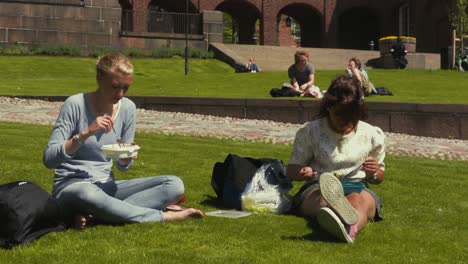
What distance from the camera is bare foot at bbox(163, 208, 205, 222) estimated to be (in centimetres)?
566

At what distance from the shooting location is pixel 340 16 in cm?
5650

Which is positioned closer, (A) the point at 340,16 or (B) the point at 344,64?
(B) the point at 344,64

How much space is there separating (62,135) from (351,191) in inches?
85.7

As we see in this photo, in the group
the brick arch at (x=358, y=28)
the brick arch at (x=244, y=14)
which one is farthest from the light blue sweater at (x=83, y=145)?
the brick arch at (x=358, y=28)

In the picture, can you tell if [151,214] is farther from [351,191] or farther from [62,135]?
[351,191]

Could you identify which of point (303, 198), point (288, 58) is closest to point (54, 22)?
point (288, 58)

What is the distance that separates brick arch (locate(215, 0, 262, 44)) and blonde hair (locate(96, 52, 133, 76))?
4767 centimetres

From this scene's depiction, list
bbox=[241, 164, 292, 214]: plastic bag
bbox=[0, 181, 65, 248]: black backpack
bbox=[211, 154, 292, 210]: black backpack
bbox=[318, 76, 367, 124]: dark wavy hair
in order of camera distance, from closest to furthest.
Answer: bbox=[0, 181, 65, 248]: black backpack
bbox=[318, 76, 367, 124]: dark wavy hair
bbox=[241, 164, 292, 214]: plastic bag
bbox=[211, 154, 292, 210]: black backpack

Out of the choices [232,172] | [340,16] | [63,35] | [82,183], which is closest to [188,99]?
[232,172]

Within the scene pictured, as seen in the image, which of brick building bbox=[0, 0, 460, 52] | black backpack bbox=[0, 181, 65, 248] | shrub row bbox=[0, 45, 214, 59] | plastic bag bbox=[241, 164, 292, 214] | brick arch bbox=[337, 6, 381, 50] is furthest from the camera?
brick arch bbox=[337, 6, 381, 50]

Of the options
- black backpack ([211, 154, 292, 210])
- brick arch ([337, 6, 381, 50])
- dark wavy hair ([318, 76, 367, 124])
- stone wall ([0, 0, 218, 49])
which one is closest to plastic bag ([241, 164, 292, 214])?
black backpack ([211, 154, 292, 210])

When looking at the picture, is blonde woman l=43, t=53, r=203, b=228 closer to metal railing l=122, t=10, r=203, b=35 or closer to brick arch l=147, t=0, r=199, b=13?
metal railing l=122, t=10, r=203, b=35

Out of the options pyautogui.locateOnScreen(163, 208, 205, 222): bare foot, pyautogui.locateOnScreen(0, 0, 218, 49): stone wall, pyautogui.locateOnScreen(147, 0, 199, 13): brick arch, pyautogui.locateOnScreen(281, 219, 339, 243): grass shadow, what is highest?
pyautogui.locateOnScreen(147, 0, 199, 13): brick arch

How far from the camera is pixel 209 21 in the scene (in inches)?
1651
